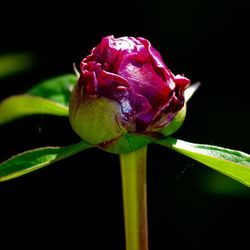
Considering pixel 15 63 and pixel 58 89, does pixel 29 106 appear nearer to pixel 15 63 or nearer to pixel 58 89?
pixel 58 89

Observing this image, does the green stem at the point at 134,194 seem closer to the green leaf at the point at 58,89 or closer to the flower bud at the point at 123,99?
the flower bud at the point at 123,99

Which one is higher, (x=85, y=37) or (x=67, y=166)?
(x=85, y=37)

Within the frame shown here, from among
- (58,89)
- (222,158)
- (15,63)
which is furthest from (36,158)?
(15,63)

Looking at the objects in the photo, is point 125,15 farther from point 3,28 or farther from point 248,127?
point 248,127

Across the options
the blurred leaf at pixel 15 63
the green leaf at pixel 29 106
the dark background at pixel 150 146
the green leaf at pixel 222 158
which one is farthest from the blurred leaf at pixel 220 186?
the green leaf at pixel 222 158

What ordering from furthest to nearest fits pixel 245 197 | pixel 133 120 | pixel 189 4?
pixel 189 4 < pixel 245 197 < pixel 133 120

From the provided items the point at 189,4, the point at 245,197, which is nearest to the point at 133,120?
the point at 245,197
